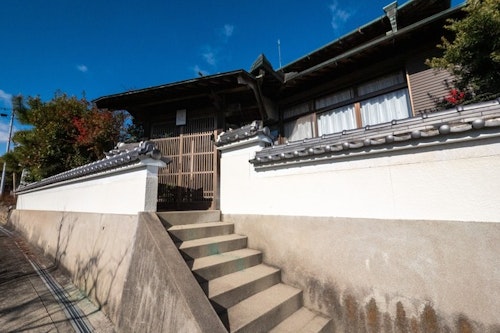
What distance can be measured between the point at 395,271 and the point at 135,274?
12.5ft

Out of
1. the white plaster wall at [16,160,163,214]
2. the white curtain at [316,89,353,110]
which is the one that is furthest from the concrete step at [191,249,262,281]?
the white curtain at [316,89,353,110]

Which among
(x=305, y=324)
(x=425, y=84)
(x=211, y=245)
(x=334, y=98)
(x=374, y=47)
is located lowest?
(x=305, y=324)

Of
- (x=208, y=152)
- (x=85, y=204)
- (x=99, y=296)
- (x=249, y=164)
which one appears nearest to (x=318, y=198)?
(x=249, y=164)

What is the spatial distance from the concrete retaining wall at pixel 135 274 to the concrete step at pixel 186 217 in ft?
0.94

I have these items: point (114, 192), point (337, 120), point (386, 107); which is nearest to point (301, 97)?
point (337, 120)

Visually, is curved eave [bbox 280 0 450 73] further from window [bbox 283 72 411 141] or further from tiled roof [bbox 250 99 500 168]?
tiled roof [bbox 250 99 500 168]

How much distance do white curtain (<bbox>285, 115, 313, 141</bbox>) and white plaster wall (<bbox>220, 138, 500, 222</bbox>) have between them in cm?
352

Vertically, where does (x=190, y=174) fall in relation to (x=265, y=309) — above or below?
above

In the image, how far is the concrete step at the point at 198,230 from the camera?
3939 mm

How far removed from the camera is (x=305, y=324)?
317 centimetres

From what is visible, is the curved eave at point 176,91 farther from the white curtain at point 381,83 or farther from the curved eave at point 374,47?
the white curtain at point 381,83

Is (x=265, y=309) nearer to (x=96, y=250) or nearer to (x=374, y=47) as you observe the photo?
(x=96, y=250)

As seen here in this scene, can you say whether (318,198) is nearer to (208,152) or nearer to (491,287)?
(491,287)

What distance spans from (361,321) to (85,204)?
6.69 m
